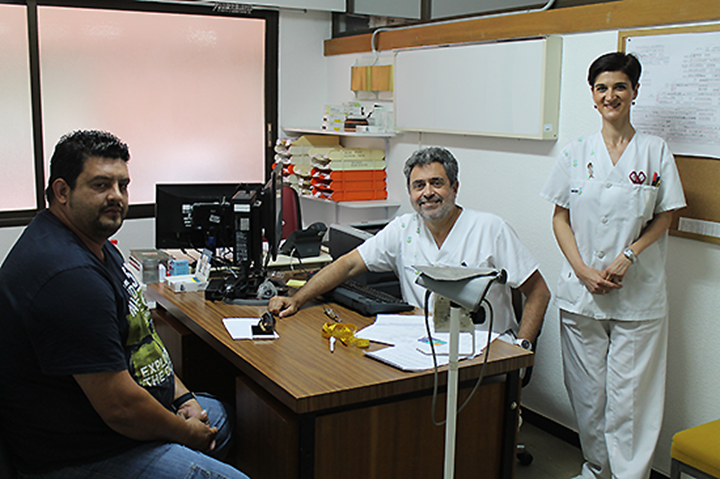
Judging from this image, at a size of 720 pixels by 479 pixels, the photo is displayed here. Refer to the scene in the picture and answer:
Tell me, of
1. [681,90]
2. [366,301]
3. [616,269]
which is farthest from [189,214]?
[681,90]

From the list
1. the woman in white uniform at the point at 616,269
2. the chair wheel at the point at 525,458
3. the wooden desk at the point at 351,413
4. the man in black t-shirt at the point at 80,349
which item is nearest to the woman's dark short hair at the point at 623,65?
the woman in white uniform at the point at 616,269

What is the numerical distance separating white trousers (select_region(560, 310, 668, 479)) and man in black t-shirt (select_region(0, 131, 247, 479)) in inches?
60.9

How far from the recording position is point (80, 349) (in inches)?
61.4

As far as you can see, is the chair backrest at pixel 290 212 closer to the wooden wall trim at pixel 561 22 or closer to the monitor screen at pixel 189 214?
the wooden wall trim at pixel 561 22

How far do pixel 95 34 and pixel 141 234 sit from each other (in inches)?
52.1

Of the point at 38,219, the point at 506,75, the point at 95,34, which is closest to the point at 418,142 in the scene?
the point at 506,75

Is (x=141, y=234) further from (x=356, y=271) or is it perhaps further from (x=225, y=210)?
(x=356, y=271)

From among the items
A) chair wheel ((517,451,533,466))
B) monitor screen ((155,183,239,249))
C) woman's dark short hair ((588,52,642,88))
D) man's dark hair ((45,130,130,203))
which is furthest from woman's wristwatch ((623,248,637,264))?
man's dark hair ((45,130,130,203))

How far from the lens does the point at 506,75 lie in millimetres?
3246

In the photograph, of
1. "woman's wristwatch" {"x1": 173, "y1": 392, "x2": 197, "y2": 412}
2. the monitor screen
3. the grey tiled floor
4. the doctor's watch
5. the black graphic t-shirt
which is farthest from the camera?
the monitor screen

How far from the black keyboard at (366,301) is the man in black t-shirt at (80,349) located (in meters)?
0.84

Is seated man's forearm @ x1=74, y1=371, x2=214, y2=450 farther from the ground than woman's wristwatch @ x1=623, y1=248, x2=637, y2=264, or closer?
closer

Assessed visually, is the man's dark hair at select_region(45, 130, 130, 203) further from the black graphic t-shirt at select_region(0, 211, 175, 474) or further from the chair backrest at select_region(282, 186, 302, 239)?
the chair backrest at select_region(282, 186, 302, 239)

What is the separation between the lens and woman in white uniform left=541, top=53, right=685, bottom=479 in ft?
8.13
